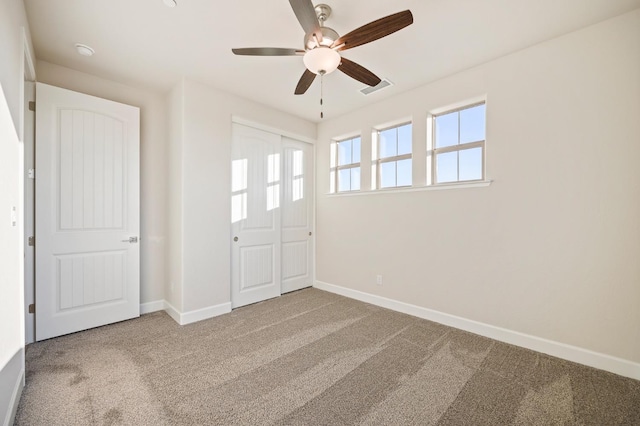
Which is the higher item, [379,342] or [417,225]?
[417,225]

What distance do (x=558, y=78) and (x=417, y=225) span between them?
6.05ft

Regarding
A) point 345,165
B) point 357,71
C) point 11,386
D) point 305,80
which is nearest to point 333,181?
point 345,165

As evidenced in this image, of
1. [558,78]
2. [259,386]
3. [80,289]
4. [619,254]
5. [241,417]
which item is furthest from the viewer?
[80,289]

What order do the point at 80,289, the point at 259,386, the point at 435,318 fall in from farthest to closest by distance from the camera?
the point at 435,318, the point at 80,289, the point at 259,386

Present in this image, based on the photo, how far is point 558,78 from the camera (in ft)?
7.73

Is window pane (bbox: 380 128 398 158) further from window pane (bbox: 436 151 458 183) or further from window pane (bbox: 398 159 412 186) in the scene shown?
window pane (bbox: 436 151 458 183)

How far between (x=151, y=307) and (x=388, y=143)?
3.74 meters

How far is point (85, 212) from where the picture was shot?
2.86m

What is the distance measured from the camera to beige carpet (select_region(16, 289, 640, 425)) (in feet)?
5.43

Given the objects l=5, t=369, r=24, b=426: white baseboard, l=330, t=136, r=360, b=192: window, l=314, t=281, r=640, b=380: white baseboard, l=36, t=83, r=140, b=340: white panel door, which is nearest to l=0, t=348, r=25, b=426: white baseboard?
l=5, t=369, r=24, b=426: white baseboard

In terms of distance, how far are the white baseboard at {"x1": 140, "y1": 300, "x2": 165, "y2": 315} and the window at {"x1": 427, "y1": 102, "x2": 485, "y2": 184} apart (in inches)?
144

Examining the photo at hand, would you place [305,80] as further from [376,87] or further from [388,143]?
[388,143]

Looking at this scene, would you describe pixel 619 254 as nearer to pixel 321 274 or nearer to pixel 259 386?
pixel 259 386

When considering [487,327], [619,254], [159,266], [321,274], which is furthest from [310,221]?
[619,254]
